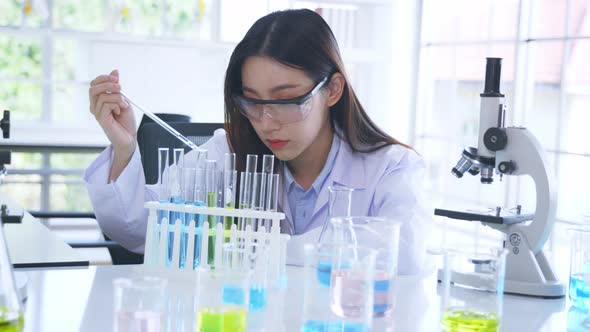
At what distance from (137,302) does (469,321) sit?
589mm

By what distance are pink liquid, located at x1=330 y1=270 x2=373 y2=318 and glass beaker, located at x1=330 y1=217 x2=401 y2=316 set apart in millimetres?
143

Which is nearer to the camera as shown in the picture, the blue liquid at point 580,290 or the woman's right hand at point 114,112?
the blue liquid at point 580,290

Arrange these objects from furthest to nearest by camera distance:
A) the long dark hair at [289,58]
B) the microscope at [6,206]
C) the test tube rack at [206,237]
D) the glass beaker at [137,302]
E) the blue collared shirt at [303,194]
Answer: the blue collared shirt at [303,194] < the long dark hair at [289,58] < the test tube rack at [206,237] < the microscope at [6,206] < the glass beaker at [137,302]

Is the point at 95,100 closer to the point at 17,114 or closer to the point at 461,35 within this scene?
the point at 17,114

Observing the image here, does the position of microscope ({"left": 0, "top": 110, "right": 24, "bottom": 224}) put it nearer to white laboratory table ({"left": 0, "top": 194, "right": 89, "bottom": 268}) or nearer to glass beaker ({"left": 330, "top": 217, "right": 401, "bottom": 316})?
white laboratory table ({"left": 0, "top": 194, "right": 89, "bottom": 268})

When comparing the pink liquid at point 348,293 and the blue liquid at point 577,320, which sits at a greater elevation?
the pink liquid at point 348,293

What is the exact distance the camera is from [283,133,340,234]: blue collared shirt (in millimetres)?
2289

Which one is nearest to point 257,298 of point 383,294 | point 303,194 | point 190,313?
point 190,313

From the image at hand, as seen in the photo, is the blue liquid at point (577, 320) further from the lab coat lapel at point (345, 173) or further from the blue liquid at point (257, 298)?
the lab coat lapel at point (345, 173)

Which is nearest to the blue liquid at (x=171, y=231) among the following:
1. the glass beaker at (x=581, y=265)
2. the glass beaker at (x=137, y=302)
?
the glass beaker at (x=137, y=302)

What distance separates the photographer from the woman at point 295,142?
2.07m

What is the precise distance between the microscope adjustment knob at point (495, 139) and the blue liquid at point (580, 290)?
1.16 ft

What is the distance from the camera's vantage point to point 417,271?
199 cm

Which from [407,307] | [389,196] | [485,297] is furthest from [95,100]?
[485,297]
